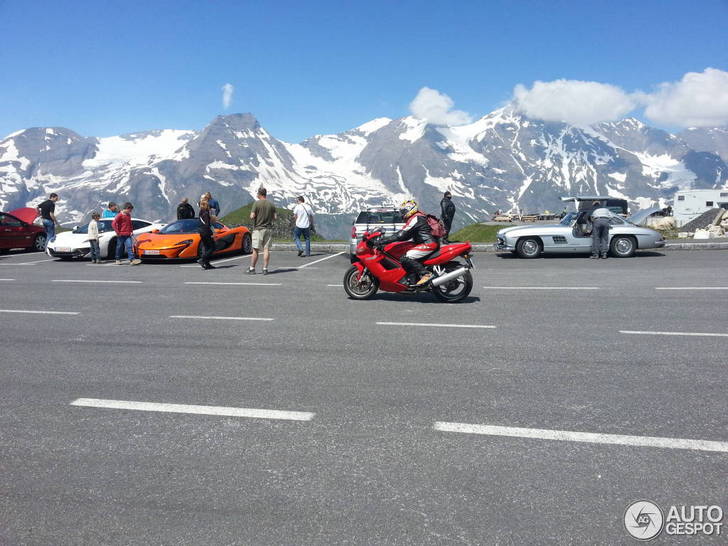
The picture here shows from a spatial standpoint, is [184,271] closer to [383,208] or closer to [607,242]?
[383,208]

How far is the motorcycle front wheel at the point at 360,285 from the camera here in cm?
1009

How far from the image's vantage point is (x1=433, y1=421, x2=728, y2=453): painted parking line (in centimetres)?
385

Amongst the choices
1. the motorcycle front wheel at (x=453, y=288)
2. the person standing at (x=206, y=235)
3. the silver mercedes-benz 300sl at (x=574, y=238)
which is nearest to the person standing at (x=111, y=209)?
the person standing at (x=206, y=235)

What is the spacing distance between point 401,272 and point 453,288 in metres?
0.94

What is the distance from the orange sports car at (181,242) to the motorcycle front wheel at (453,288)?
807 cm

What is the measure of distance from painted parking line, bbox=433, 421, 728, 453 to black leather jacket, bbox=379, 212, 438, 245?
19.0 feet

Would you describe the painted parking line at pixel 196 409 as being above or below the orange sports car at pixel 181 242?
below

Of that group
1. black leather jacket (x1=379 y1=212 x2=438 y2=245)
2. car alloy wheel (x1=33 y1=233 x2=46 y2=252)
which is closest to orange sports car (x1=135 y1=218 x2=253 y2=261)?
car alloy wheel (x1=33 y1=233 x2=46 y2=252)

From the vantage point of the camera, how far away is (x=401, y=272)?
32.4ft

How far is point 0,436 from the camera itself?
4207 mm

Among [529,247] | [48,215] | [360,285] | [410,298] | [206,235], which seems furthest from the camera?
[48,215]

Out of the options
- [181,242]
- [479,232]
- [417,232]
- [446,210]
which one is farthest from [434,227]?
[479,232]

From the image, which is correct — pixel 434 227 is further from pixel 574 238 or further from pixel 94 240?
pixel 94 240

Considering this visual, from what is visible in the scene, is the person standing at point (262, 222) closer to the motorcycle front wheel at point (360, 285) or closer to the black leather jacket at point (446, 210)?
the motorcycle front wheel at point (360, 285)
